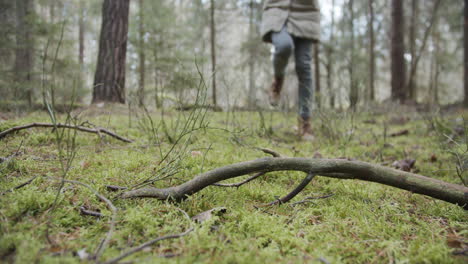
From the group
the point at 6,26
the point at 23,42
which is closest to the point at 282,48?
the point at 6,26

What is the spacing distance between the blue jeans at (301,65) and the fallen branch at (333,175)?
A: 7.84 ft

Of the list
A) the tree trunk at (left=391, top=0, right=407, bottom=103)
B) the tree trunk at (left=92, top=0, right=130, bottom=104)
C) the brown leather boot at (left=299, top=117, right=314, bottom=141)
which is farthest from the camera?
the tree trunk at (left=391, top=0, right=407, bottom=103)

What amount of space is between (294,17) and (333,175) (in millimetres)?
3054

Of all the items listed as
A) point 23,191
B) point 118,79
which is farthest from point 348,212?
point 118,79

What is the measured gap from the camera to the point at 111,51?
5594 mm

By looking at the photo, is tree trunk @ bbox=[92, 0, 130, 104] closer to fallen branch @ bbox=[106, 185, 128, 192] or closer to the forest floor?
the forest floor

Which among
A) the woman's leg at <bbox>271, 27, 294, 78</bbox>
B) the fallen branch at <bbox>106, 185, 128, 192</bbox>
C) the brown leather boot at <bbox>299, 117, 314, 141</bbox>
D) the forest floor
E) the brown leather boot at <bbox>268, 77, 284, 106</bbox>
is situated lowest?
the forest floor

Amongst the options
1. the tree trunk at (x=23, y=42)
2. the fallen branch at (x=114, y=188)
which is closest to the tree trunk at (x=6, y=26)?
the tree trunk at (x=23, y=42)

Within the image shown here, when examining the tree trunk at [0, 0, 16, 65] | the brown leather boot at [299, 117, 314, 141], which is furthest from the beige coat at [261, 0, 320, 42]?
the tree trunk at [0, 0, 16, 65]

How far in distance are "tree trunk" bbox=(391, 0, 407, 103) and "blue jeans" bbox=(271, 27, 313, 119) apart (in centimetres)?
606

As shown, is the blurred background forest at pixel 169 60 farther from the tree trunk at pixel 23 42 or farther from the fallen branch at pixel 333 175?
the fallen branch at pixel 333 175

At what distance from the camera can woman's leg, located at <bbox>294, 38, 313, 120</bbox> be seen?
158 inches

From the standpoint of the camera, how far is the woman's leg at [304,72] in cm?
400

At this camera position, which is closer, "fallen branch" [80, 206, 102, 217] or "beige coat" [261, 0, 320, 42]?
"fallen branch" [80, 206, 102, 217]
